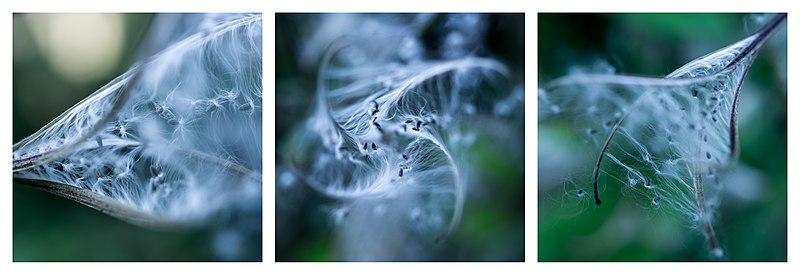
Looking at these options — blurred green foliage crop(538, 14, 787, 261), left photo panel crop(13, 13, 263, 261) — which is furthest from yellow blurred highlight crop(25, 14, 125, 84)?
blurred green foliage crop(538, 14, 787, 261)

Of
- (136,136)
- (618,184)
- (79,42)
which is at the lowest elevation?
(618,184)

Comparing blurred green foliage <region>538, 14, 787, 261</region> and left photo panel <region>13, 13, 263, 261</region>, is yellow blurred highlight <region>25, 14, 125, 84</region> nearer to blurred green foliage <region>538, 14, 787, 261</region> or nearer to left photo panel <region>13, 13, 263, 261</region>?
left photo panel <region>13, 13, 263, 261</region>

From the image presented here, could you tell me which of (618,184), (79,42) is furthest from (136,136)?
(618,184)

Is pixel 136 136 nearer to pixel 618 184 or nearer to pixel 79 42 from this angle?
pixel 79 42

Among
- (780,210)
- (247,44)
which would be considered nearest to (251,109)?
(247,44)

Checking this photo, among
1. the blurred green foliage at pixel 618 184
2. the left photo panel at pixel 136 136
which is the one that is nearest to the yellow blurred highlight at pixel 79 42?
the left photo panel at pixel 136 136

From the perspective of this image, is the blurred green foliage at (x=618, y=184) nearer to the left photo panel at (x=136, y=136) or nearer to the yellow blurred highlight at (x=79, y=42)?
the left photo panel at (x=136, y=136)
